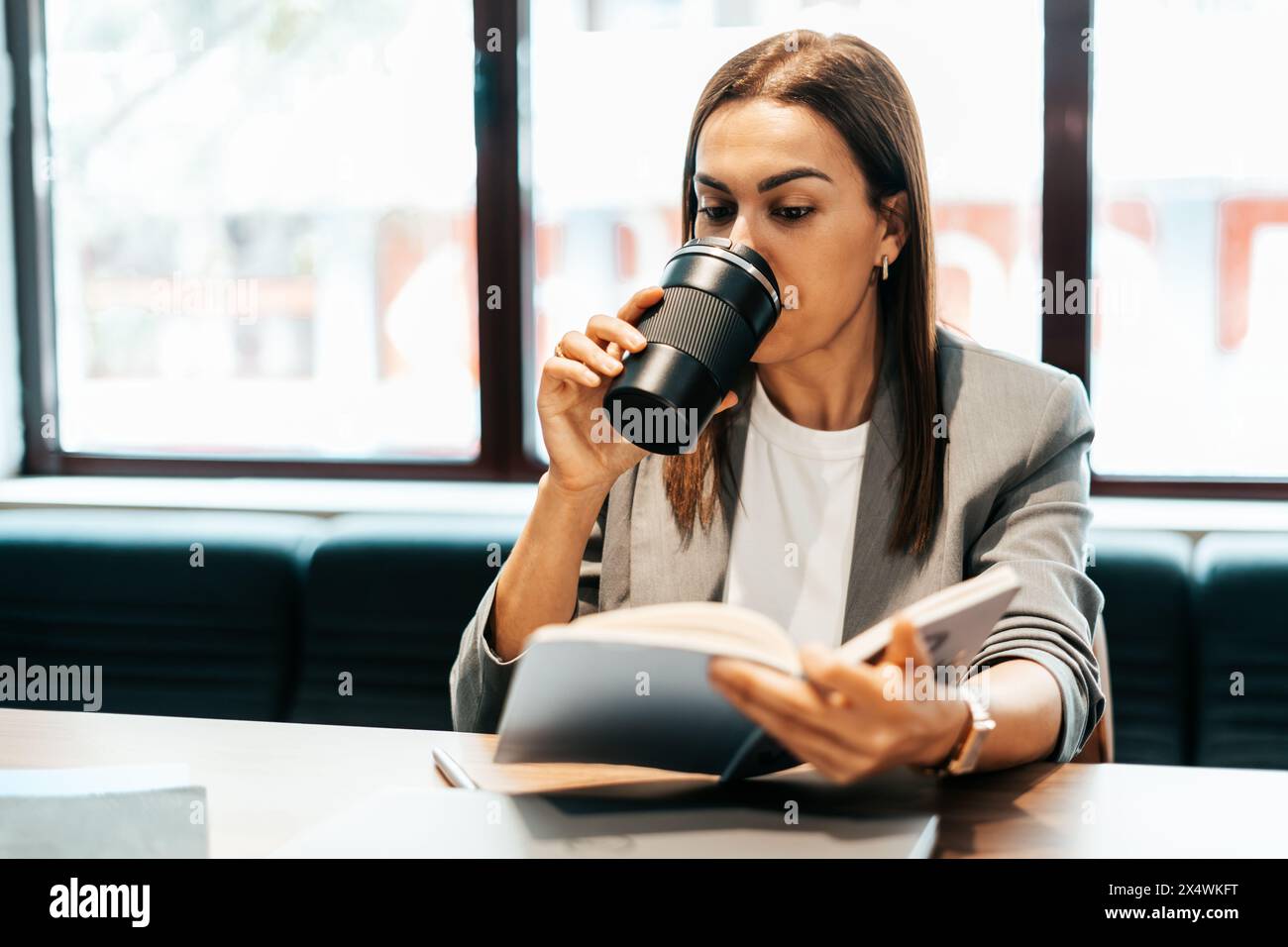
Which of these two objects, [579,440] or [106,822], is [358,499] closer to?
[579,440]

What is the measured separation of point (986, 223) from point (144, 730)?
177 cm

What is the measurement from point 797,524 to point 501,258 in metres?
1.31

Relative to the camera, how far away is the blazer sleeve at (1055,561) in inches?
44.7

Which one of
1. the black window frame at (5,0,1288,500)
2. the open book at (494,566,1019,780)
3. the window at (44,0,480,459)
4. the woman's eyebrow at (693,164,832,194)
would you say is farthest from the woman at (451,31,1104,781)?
the window at (44,0,480,459)

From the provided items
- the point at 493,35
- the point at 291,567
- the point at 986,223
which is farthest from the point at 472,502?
the point at 986,223

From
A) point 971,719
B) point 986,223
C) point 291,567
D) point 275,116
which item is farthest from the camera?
point 275,116

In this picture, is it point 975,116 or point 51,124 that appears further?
point 51,124

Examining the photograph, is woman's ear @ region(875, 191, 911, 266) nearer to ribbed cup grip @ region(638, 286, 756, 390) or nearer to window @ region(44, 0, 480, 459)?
ribbed cup grip @ region(638, 286, 756, 390)

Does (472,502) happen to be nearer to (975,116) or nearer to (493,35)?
(493,35)

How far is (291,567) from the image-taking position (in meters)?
Result: 2.20

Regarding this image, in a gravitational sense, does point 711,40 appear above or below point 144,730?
above

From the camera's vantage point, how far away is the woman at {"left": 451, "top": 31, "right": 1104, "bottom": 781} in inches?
49.4

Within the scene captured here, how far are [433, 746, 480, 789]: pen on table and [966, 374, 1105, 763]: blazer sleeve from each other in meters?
0.49

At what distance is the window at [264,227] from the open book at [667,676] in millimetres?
1750
